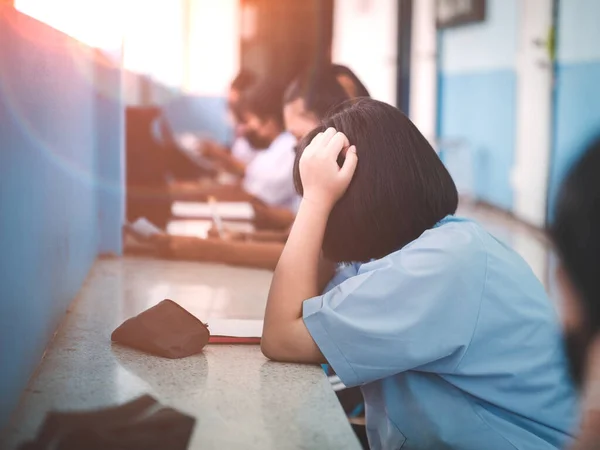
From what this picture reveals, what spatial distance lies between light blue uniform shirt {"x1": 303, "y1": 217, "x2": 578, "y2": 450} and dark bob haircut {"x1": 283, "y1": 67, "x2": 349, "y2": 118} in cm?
136

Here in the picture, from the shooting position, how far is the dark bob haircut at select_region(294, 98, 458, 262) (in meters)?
1.01

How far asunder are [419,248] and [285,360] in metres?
0.26

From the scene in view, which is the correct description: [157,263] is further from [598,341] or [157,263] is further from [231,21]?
[231,21]

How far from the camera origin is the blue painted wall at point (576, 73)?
4.20 metres

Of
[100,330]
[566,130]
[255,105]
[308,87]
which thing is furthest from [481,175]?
[100,330]

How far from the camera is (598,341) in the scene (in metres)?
0.61

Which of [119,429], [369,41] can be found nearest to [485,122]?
[369,41]

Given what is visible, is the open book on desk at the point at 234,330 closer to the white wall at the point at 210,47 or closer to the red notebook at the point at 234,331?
the red notebook at the point at 234,331

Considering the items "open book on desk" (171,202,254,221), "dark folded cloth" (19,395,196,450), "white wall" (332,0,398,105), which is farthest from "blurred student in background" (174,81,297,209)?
"dark folded cloth" (19,395,196,450)

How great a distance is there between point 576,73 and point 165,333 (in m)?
4.05

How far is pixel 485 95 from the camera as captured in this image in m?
6.36

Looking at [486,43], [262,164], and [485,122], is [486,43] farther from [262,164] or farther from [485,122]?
[262,164]

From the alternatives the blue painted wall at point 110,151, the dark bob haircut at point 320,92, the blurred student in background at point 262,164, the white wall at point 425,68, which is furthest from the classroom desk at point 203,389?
the white wall at point 425,68

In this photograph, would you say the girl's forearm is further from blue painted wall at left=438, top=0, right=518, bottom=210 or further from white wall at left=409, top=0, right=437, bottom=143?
white wall at left=409, top=0, right=437, bottom=143
